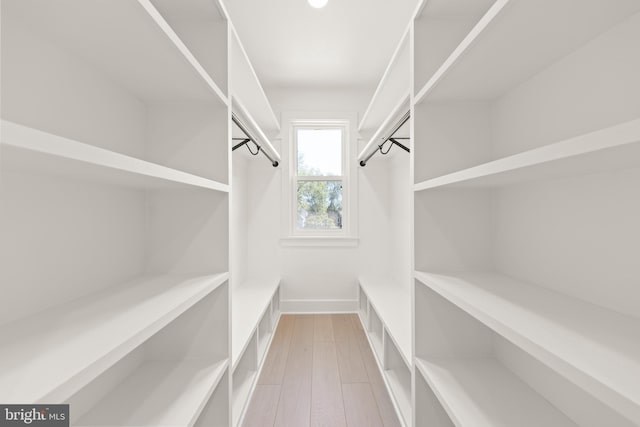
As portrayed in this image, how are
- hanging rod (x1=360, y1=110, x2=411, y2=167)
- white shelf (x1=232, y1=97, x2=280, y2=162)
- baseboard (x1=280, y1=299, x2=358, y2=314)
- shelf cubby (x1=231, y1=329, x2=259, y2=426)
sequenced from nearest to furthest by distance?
white shelf (x1=232, y1=97, x2=280, y2=162) < shelf cubby (x1=231, y1=329, x2=259, y2=426) < hanging rod (x1=360, y1=110, x2=411, y2=167) < baseboard (x1=280, y1=299, x2=358, y2=314)

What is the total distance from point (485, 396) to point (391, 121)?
1.49 m

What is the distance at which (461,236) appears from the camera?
1.29 meters

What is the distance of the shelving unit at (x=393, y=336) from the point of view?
1650 mm

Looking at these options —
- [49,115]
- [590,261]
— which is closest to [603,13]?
[590,261]

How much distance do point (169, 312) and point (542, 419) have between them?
1120 mm

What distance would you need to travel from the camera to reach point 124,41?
85cm

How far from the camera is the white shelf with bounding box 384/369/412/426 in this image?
5.21 feet

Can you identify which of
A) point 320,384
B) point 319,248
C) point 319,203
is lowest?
point 320,384

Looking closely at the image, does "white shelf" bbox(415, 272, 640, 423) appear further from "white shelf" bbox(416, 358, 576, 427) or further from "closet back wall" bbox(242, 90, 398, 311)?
"closet back wall" bbox(242, 90, 398, 311)

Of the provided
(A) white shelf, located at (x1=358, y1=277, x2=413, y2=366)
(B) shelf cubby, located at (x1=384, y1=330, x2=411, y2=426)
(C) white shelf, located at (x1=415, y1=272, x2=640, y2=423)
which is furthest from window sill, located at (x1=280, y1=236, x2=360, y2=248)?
(C) white shelf, located at (x1=415, y1=272, x2=640, y2=423)

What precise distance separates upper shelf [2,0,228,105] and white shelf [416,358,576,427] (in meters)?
1.34

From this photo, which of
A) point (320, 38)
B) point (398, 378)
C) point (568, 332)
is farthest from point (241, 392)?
point (320, 38)

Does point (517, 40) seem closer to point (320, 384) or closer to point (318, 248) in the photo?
point (320, 384)

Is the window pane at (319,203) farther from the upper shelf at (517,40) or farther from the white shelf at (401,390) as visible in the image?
the upper shelf at (517,40)
